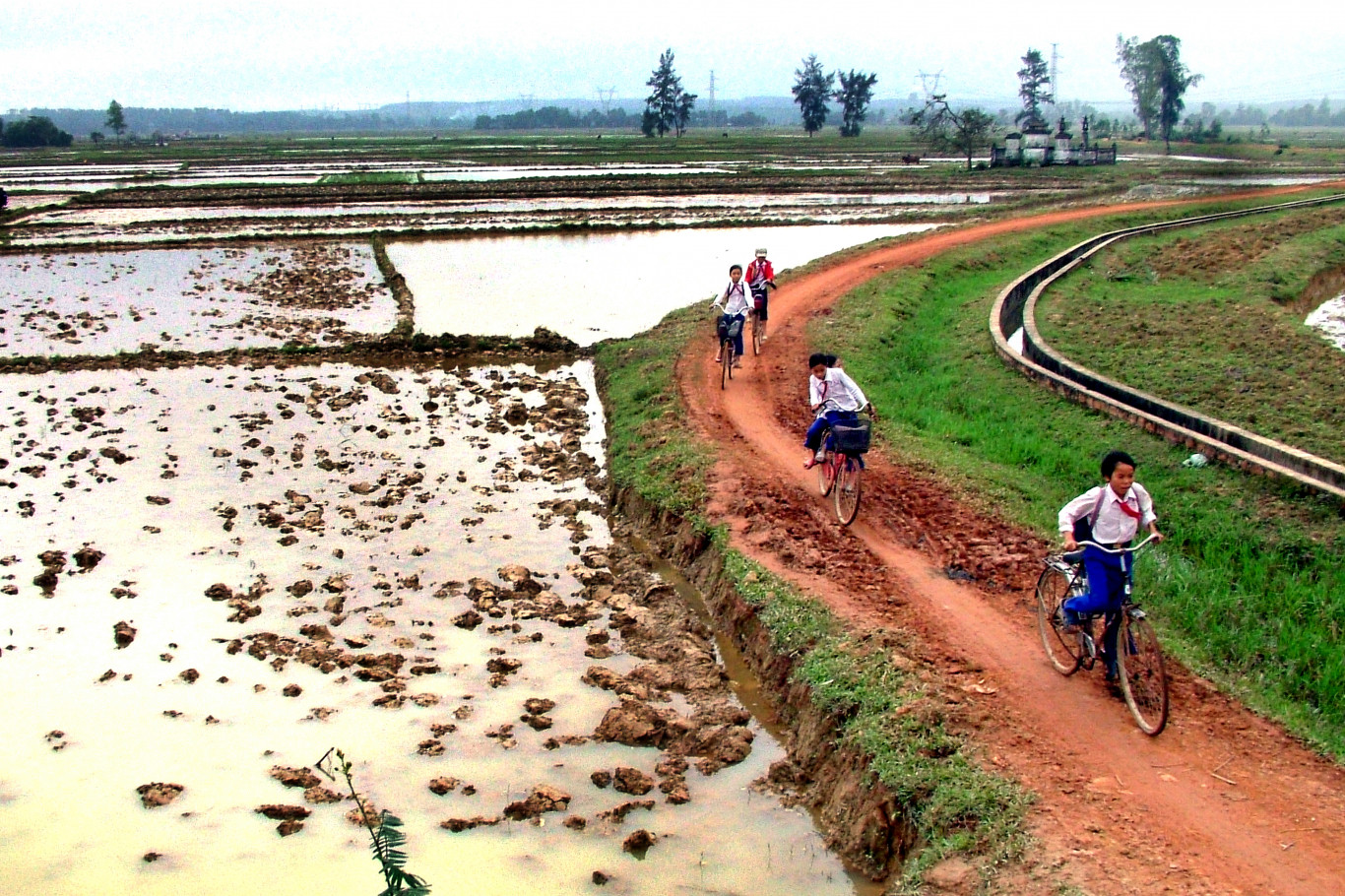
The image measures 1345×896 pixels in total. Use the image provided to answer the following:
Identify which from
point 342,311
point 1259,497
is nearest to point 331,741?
point 1259,497

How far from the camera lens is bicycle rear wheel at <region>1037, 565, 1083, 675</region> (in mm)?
7797

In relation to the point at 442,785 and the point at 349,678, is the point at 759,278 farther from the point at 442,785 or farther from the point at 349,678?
the point at 442,785

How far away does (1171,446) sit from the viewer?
12672 mm

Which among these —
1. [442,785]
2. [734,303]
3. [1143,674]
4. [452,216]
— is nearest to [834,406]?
[1143,674]

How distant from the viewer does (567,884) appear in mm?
6461

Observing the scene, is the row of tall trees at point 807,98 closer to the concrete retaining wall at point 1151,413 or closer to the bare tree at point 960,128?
the bare tree at point 960,128

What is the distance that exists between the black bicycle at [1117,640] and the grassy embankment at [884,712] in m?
1.15

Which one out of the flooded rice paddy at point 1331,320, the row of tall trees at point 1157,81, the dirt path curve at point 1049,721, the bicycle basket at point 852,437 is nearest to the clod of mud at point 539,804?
the dirt path curve at point 1049,721

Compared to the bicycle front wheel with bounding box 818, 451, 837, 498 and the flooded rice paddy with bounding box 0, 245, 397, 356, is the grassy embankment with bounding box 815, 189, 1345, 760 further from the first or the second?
the flooded rice paddy with bounding box 0, 245, 397, 356

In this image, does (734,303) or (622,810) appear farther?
(734,303)

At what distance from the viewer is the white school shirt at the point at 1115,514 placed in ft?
23.6

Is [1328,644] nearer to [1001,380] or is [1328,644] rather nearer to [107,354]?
[1001,380]

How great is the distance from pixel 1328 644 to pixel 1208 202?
120ft

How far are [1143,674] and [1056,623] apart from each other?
82 cm
